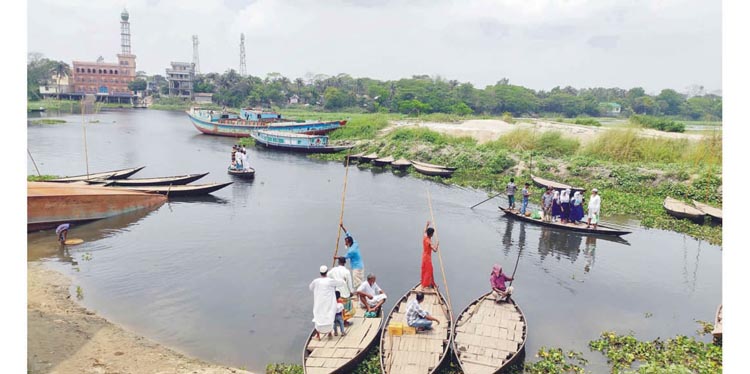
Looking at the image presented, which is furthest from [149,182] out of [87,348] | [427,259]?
[427,259]

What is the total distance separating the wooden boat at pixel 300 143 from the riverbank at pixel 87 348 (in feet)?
93.0

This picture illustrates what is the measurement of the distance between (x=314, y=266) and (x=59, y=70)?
10693 cm

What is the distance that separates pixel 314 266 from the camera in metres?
13.9

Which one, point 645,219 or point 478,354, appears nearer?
point 478,354

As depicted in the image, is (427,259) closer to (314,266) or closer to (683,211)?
(314,266)

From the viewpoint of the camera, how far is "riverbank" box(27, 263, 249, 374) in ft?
26.9

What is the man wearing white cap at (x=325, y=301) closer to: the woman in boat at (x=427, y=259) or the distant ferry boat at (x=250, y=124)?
the woman in boat at (x=427, y=259)

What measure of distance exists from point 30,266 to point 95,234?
3347 millimetres

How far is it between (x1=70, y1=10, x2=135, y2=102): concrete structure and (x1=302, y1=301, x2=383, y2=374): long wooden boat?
107m

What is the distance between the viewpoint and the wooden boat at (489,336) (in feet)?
25.5

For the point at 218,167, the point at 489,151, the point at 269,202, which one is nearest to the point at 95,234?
the point at 269,202

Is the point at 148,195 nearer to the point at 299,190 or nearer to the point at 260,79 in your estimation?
the point at 299,190

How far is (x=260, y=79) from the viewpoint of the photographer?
339 feet

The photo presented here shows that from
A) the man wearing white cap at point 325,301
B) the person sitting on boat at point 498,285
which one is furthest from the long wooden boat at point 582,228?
the man wearing white cap at point 325,301
